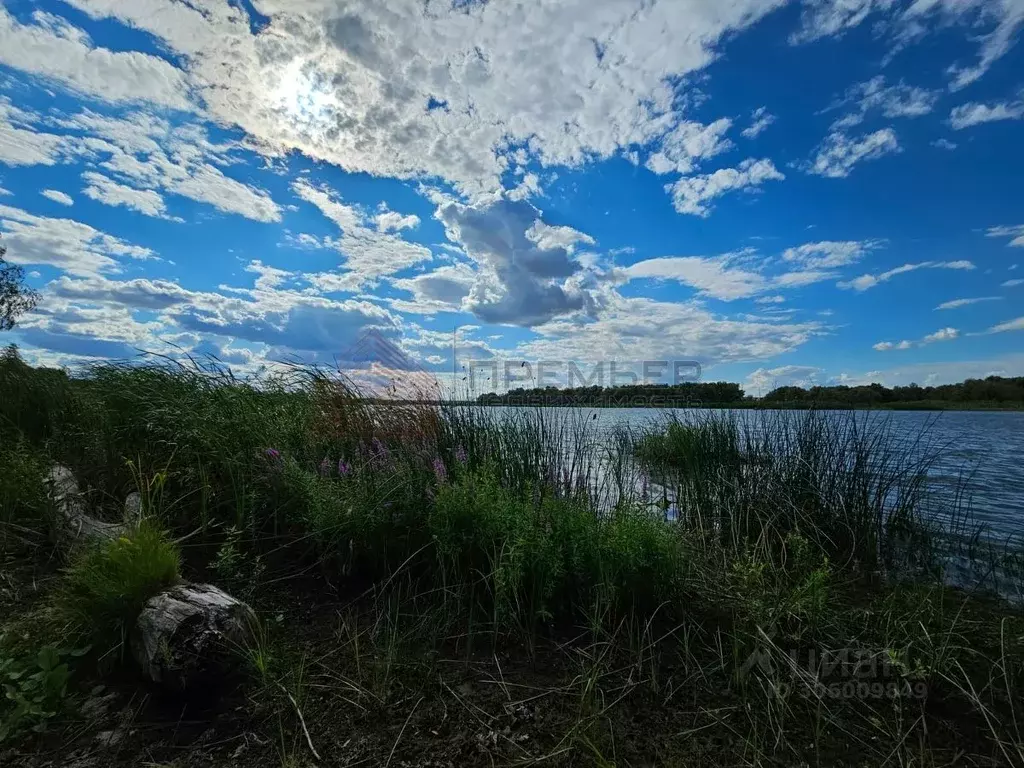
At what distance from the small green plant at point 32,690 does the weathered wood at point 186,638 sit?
0.94 ft

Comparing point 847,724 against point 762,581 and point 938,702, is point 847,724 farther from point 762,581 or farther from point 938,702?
point 762,581

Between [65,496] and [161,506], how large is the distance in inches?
37.0

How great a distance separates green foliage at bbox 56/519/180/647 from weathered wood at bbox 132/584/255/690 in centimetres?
13

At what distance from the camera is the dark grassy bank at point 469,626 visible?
2061 millimetres

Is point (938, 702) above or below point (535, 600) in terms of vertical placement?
below

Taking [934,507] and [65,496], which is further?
[934,507]

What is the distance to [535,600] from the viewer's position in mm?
2928

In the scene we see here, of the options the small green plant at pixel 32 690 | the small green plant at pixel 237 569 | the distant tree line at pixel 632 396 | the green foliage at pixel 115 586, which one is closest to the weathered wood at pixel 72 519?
the green foliage at pixel 115 586

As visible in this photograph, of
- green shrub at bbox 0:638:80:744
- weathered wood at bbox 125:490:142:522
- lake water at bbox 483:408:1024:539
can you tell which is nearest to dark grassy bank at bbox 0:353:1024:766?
green shrub at bbox 0:638:80:744

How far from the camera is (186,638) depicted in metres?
2.28

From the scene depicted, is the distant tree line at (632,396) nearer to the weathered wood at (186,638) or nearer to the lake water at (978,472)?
the lake water at (978,472)

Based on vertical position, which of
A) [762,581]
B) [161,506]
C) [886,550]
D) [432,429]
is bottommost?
[886,550]

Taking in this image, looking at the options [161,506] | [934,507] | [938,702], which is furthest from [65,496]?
[934,507]

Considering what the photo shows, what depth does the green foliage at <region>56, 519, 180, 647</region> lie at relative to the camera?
99.7 inches
